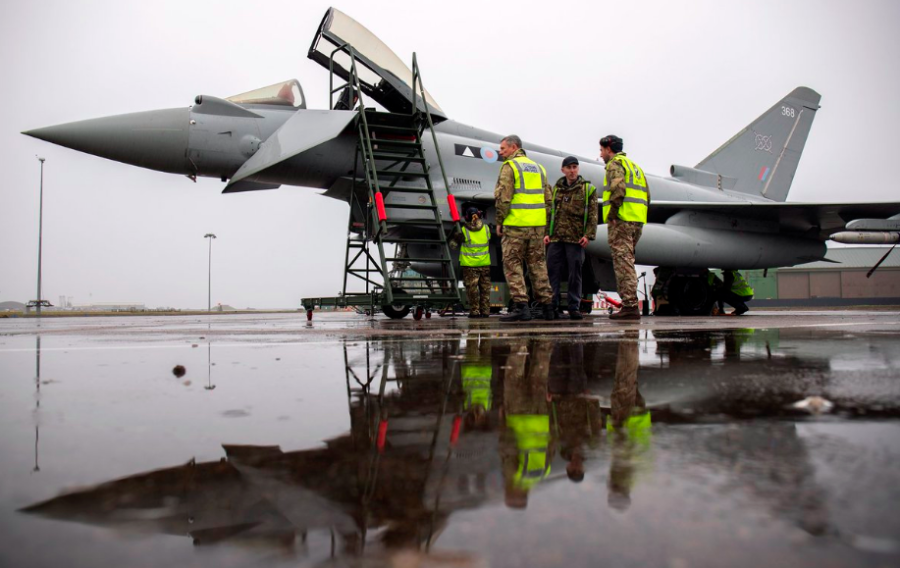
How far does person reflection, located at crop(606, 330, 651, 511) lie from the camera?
564 millimetres

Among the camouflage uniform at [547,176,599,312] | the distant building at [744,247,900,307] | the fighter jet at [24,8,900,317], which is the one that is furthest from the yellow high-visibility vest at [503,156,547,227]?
the distant building at [744,247,900,307]

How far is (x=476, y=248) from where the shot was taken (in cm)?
705

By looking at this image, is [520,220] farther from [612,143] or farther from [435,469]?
[435,469]

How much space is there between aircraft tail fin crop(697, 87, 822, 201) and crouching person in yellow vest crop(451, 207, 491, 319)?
23.3ft

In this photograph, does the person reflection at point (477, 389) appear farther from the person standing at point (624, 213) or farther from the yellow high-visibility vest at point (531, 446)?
the person standing at point (624, 213)

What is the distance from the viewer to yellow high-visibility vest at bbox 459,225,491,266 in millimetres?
7009

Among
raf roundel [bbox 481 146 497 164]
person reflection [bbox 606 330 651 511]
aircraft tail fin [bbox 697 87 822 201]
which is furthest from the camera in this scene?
aircraft tail fin [bbox 697 87 822 201]

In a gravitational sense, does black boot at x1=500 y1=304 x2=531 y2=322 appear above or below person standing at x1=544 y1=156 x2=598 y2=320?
below

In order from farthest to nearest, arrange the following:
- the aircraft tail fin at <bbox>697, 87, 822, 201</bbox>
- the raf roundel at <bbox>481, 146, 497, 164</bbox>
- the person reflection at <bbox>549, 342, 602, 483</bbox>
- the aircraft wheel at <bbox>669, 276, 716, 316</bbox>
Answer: the aircraft tail fin at <bbox>697, 87, 822, 201</bbox>, the aircraft wheel at <bbox>669, 276, 716, 316</bbox>, the raf roundel at <bbox>481, 146, 497, 164</bbox>, the person reflection at <bbox>549, 342, 602, 483</bbox>

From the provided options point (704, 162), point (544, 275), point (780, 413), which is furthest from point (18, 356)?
point (704, 162)

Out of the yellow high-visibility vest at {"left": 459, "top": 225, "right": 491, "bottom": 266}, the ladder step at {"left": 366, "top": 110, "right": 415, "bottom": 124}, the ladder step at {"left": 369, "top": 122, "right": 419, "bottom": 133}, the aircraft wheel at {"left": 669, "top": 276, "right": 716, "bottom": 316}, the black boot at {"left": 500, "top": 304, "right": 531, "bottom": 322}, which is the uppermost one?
the ladder step at {"left": 366, "top": 110, "right": 415, "bottom": 124}

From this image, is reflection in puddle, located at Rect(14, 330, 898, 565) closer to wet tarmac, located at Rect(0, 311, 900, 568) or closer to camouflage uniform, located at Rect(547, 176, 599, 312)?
wet tarmac, located at Rect(0, 311, 900, 568)

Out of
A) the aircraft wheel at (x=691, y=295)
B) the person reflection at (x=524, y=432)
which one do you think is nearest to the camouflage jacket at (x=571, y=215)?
the person reflection at (x=524, y=432)

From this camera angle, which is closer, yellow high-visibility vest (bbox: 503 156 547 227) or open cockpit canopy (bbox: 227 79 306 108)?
yellow high-visibility vest (bbox: 503 156 547 227)
